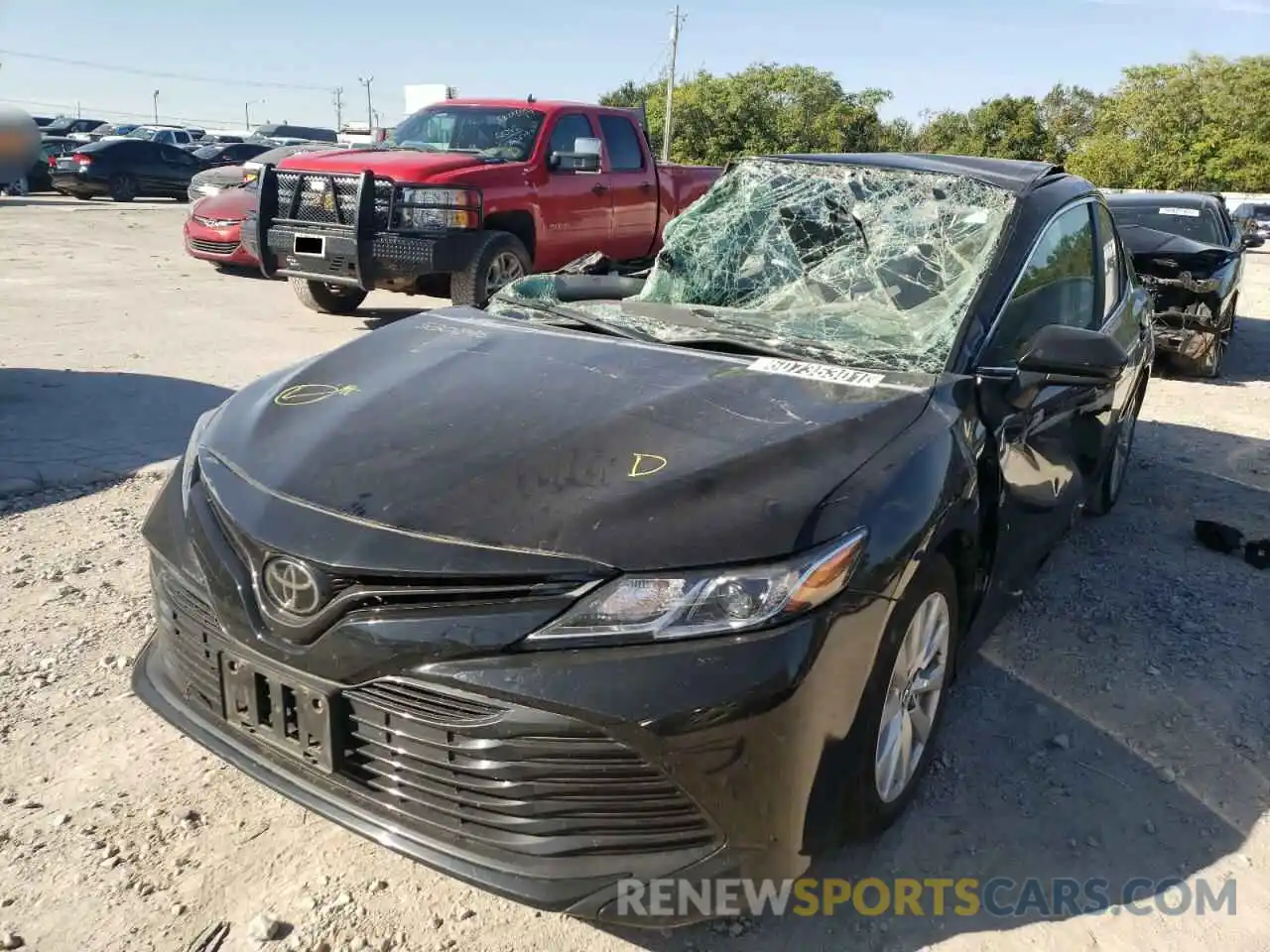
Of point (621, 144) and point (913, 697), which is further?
point (621, 144)

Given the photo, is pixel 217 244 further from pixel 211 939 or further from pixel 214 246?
pixel 211 939

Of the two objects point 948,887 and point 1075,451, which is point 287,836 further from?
point 1075,451

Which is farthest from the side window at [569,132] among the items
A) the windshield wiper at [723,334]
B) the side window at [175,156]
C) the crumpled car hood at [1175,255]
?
the side window at [175,156]

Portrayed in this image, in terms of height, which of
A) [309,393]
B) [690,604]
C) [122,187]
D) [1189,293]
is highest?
[309,393]

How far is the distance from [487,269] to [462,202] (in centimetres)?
54

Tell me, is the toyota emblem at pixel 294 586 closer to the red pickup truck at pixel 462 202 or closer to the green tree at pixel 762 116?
the red pickup truck at pixel 462 202

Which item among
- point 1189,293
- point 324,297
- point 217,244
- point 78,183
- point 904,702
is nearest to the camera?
point 904,702

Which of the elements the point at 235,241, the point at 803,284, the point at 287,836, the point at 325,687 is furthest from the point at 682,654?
the point at 235,241

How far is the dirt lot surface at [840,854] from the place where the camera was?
2.27m

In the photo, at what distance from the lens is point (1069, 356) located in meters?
2.81

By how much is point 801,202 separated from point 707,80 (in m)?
62.5

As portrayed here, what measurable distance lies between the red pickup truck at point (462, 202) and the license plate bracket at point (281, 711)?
19.4 ft

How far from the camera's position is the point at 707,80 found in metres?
61.8

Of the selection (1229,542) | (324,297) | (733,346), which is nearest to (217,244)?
(324,297)
